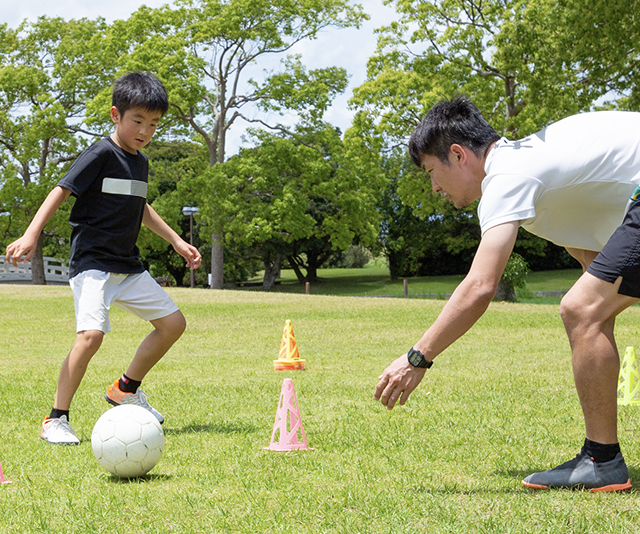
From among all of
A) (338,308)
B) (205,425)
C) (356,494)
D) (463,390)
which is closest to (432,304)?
(338,308)

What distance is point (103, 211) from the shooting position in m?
4.74

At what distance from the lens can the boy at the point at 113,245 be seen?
456 centimetres

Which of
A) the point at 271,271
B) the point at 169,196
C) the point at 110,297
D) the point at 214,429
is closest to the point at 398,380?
the point at 214,429

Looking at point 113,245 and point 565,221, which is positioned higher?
point 565,221

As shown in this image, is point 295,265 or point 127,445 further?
point 295,265

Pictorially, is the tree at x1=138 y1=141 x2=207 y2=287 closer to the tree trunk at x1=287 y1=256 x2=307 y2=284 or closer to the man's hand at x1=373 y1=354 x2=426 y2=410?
the tree trunk at x1=287 y1=256 x2=307 y2=284

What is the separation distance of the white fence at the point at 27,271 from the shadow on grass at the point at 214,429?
41408 millimetres

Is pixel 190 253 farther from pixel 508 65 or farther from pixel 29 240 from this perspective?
pixel 508 65

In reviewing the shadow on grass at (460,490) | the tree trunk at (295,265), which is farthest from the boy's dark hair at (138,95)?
the tree trunk at (295,265)

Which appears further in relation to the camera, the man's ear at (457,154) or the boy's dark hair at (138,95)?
the boy's dark hair at (138,95)

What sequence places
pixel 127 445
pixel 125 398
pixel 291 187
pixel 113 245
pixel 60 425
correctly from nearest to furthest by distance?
1. pixel 127 445
2. pixel 60 425
3. pixel 113 245
4. pixel 125 398
5. pixel 291 187

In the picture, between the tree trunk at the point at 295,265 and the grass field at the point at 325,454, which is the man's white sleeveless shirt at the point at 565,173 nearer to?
the grass field at the point at 325,454

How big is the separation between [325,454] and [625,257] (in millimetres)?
1996

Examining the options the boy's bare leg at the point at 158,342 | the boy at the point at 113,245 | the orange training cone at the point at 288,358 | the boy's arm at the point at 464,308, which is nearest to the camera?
the boy's arm at the point at 464,308
